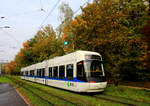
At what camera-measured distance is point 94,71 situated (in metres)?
11.9

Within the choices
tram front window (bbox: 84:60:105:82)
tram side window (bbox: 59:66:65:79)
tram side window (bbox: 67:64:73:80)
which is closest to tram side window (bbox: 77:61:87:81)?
tram front window (bbox: 84:60:105:82)

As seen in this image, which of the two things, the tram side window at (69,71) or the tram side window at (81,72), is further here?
the tram side window at (69,71)

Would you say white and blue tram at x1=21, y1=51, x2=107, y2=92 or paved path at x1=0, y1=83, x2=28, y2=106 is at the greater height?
white and blue tram at x1=21, y1=51, x2=107, y2=92

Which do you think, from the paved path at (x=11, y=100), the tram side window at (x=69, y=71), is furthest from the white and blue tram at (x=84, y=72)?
the paved path at (x=11, y=100)

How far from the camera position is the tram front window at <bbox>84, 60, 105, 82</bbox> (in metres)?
11.5

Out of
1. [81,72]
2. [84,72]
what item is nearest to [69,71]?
[81,72]

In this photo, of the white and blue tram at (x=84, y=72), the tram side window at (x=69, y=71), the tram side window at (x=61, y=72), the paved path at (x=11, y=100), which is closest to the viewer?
the paved path at (x=11, y=100)

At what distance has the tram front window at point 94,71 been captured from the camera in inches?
454

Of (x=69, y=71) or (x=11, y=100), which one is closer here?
(x=11, y=100)

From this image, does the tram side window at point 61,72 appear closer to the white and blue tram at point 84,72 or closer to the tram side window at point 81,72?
the white and blue tram at point 84,72

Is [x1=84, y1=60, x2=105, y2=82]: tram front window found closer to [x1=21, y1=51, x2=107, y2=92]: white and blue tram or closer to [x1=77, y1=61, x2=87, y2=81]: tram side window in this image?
[x1=21, y1=51, x2=107, y2=92]: white and blue tram

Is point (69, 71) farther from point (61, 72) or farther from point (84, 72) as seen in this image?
point (84, 72)

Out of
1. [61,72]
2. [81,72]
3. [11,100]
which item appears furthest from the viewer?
[61,72]

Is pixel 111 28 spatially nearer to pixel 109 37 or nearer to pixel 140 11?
pixel 109 37
